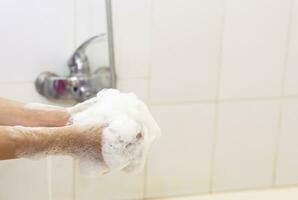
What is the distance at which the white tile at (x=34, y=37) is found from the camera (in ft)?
3.41

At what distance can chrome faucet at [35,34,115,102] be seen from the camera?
42.4 inches

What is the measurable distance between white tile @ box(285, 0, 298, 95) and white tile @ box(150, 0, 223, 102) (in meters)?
0.18

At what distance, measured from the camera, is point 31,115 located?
2.81 ft

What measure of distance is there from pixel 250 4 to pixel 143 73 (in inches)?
11.4

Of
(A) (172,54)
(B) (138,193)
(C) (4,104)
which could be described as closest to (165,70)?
(A) (172,54)

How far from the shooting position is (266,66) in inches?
49.4

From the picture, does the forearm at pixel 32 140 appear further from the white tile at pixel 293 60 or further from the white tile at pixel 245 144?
the white tile at pixel 293 60

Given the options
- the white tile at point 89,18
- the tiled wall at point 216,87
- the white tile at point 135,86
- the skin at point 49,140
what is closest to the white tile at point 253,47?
the tiled wall at point 216,87

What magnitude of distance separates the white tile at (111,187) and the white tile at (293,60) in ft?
1.35

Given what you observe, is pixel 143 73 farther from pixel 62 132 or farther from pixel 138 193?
pixel 62 132

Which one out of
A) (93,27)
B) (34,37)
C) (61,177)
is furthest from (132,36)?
(61,177)

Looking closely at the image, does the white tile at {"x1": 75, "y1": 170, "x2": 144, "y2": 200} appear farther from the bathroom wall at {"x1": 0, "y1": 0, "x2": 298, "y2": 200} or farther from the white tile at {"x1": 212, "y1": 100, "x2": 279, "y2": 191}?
the white tile at {"x1": 212, "y1": 100, "x2": 279, "y2": 191}

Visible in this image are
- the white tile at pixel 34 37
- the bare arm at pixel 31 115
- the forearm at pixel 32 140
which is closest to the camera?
the forearm at pixel 32 140

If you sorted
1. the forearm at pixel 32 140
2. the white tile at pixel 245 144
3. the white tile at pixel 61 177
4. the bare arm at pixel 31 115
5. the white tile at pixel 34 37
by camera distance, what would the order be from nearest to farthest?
1. the forearm at pixel 32 140
2. the bare arm at pixel 31 115
3. the white tile at pixel 34 37
4. the white tile at pixel 61 177
5. the white tile at pixel 245 144
